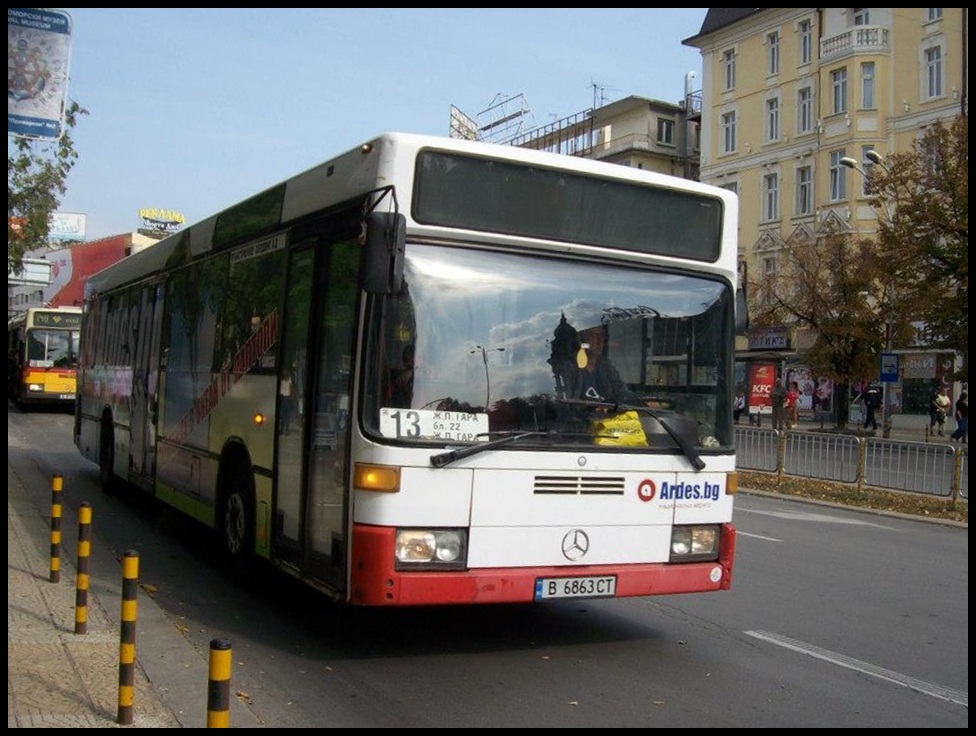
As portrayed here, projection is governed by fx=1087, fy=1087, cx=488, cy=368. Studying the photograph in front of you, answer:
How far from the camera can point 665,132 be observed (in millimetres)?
69812

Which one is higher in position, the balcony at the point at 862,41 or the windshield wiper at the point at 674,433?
the balcony at the point at 862,41

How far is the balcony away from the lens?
46.8 meters

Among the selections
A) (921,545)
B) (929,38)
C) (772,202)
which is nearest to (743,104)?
(772,202)

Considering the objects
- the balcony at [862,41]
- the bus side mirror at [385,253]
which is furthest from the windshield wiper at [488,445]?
the balcony at [862,41]

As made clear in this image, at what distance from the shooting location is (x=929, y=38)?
4462 cm

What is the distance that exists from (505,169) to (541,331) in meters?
1.06

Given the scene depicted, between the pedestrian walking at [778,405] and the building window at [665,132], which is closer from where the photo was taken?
the pedestrian walking at [778,405]

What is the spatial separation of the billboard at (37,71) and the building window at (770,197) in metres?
46.8

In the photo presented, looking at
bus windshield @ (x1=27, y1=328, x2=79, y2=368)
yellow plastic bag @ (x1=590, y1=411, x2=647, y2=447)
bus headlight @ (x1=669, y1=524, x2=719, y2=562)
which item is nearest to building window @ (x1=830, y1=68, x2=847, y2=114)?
bus windshield @ (x1=27, y1=328, x2=79, y2=368)

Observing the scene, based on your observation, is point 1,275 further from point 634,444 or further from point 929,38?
point 929,38

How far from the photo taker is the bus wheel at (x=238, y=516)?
8367 millimetres

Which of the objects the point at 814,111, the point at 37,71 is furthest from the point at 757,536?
the point at 814,111

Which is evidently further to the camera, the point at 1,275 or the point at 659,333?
the point at 659,333

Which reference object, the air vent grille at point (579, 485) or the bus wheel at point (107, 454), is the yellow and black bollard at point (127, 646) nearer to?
the air vent grille at point (579, 485)
